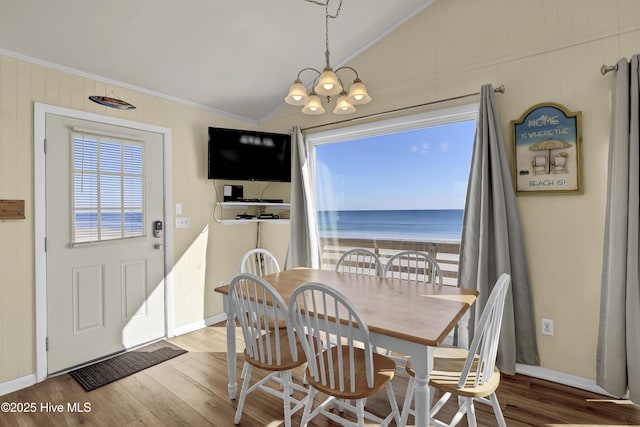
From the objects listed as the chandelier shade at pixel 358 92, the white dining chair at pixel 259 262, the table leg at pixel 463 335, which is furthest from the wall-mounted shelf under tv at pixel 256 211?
the table leg at pixel 463 335

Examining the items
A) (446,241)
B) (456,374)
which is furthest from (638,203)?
(456,374)

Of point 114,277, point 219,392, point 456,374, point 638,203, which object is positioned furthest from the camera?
point 114,277

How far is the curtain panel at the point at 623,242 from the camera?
198cm

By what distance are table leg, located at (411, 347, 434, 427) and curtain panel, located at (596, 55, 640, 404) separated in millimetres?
1568

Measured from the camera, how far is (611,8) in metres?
2.13

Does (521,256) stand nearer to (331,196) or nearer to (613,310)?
(613,310)

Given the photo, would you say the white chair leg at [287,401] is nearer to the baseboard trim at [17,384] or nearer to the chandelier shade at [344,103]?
the chandelier shade at [344,103]

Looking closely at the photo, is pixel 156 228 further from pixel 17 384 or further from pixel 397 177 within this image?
pixel 397 177

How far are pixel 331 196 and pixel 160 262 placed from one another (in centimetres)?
194

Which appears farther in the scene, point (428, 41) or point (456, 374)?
point (428, 41)

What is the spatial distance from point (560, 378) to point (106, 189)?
391cm

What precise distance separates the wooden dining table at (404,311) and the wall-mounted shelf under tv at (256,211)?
4.36 feet

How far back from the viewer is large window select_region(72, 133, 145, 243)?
8.65ft

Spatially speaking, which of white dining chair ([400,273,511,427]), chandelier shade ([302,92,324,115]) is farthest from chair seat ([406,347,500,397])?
chandelier shade ([302,92,324,115])
